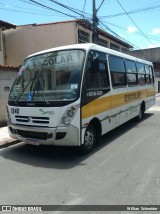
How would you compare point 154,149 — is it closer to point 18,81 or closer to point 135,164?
point 135,164

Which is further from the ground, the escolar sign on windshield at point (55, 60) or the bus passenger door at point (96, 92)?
the escolar sign on windshield at point (55, 60)

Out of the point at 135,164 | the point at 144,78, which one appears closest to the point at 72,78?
the point at 135,164

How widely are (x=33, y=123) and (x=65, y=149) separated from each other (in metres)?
1.31

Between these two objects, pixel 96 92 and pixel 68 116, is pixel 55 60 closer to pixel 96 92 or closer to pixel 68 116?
pixel 96 92

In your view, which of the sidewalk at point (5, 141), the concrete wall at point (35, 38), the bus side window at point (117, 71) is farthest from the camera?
the concrete wall at point (35, 38)

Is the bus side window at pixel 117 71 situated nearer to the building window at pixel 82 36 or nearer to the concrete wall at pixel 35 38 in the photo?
the concrete wall at pixel 35 38

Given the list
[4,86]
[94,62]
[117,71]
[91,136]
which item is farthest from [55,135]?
[4,86]

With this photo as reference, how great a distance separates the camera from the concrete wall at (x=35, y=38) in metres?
17.5

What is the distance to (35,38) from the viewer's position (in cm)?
1856

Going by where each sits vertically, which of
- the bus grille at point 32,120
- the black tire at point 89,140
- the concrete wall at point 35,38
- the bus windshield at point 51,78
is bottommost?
the black tire at point 89,140

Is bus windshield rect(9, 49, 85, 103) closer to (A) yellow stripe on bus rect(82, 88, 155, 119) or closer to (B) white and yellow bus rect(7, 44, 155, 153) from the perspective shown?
(B) white and yellow bus rect(7, 44, 155, 153)

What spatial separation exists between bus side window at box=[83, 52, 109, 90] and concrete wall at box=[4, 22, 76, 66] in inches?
411

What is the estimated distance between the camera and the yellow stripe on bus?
6.19m

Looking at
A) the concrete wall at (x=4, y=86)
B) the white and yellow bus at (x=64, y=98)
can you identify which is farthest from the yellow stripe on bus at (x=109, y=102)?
the concrete wall at (x=4, y=86)
